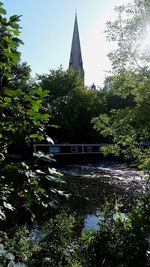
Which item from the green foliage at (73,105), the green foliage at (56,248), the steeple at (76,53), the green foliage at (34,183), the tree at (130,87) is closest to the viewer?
the green foliage at (34,183)

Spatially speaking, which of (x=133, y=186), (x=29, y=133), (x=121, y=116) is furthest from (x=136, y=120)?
(x=133, y=186)

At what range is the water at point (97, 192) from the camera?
1606cm

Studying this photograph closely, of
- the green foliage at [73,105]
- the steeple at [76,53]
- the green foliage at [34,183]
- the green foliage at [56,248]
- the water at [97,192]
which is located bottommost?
the water at [97,192]

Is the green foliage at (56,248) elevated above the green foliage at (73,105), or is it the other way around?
→ the green foliage at (73,105)

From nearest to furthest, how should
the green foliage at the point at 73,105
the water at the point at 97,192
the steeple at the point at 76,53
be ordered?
1. the water at the point at 97,192
2. the green foliage at the point at 73,105
3. the steeple at the point at 76,53

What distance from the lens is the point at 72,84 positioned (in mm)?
56125

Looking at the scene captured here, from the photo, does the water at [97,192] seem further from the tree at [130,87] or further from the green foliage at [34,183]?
the green foliage at [34,183]

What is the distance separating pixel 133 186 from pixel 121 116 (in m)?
13.4

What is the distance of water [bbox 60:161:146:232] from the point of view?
1606 cm

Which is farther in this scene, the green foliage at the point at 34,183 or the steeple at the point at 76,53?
the steeple at the point at 76,53

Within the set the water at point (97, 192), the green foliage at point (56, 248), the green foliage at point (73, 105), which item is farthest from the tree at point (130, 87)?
the green foliage at point (73, 105)

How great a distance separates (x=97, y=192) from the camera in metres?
21.3

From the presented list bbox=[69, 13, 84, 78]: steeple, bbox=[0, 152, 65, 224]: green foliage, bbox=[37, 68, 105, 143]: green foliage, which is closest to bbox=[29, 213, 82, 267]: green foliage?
bbox=[0, 152, 65, 224]: green foliage

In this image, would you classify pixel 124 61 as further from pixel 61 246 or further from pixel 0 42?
→ pixel 0 42
